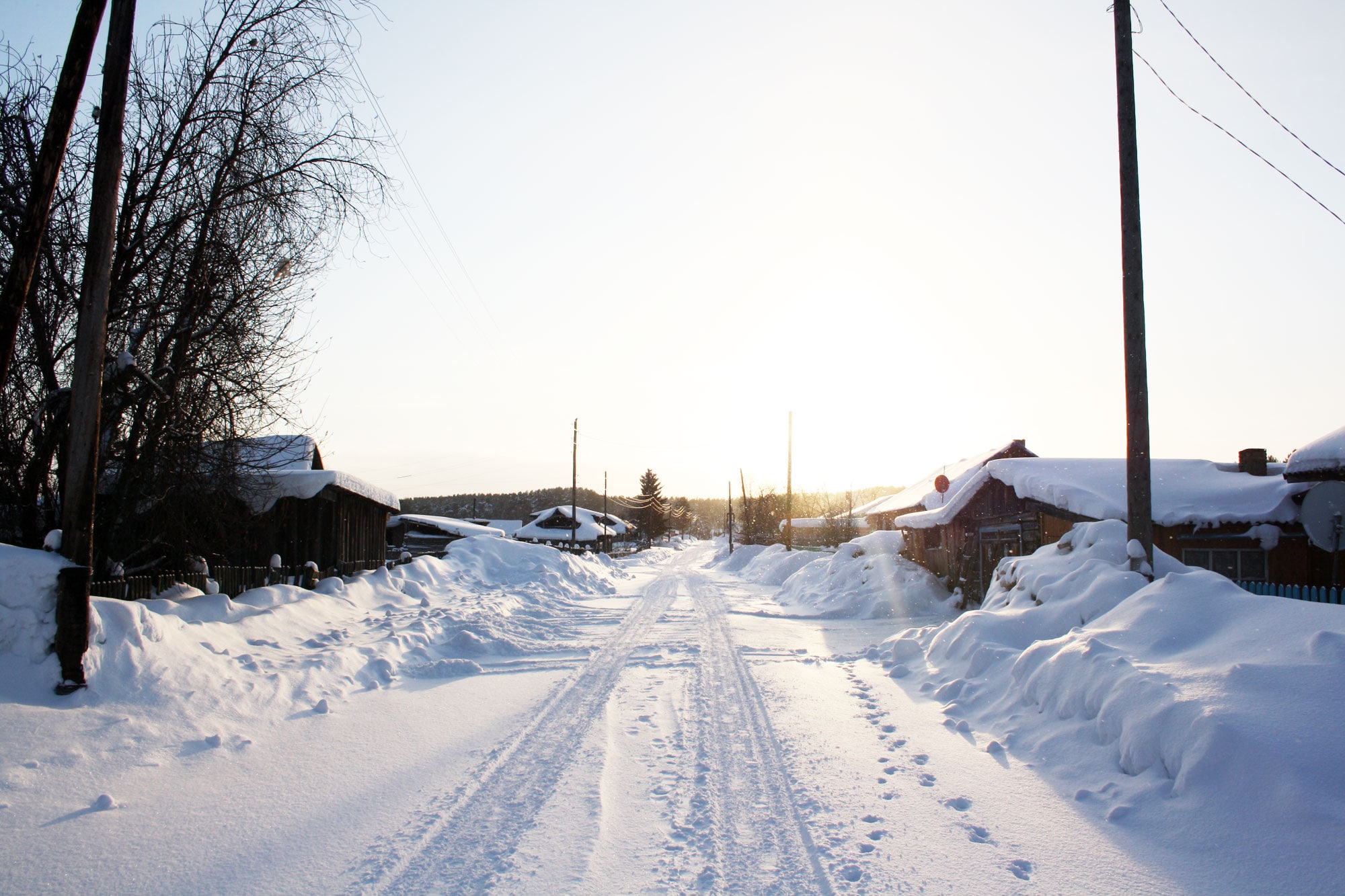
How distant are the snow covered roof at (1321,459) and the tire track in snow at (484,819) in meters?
11.2

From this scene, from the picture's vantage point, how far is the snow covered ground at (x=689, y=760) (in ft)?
12.5

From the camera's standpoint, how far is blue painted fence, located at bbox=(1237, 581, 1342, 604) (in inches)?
376

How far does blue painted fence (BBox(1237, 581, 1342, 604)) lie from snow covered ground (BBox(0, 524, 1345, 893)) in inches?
110

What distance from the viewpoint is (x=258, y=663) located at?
7.56m

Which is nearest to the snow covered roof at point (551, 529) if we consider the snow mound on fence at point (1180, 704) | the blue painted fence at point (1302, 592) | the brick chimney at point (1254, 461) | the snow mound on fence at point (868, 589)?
the snow mound on fence at point (868, 589)

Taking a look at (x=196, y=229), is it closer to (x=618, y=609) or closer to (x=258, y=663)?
(x=258, y=663)

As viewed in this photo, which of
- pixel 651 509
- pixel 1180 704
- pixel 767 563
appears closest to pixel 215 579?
pixel 1180 704

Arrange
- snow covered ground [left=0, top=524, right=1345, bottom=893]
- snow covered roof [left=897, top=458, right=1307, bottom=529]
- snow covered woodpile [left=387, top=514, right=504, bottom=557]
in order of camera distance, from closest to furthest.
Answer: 1. snow covered ground [left=0, top=524, right=1345, bottom=893]
2. snow covered roof [left=897, top=458, right=1307, bottom=529]
3. snow covered woodpile [left=387, top=514, right=504, bottom=557]

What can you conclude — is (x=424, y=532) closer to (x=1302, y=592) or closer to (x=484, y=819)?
(x=1302, y=592)

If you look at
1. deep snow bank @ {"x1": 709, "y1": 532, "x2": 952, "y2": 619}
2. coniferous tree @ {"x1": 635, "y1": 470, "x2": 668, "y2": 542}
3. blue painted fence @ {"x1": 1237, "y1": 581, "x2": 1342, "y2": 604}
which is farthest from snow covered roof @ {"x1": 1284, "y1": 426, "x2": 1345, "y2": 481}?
coniferous tree @ {"x1": 635, "y1": 470, "x2": 668, "y2": 542}

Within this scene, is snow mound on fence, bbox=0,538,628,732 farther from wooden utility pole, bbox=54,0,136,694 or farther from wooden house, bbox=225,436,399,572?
wooden house, bbox=225,436,399,572

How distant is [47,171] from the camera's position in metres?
5.24

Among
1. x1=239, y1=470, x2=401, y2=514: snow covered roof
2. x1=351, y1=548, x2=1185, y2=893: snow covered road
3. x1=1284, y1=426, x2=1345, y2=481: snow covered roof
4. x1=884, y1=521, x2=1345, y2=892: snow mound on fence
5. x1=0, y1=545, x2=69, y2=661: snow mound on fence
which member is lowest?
x1=351, y1=548, x2=1185, y2=893: snow covered road

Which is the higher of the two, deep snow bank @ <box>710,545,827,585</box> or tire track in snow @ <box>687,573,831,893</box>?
tire track in snow @ <box>687,573,831,893</box>
